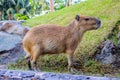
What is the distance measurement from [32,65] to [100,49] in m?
1.52

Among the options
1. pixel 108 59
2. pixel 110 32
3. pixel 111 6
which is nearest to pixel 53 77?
pixel 108 59

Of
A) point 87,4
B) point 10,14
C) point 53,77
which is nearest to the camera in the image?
point 53,77

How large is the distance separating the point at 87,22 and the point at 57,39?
634 mm

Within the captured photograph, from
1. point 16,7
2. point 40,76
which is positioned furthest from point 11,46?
point 16,7

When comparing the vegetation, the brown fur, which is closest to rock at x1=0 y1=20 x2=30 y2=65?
the brown fur

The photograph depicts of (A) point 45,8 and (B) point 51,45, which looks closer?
(B) point 51,45

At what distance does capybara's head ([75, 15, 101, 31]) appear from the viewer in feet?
19.3

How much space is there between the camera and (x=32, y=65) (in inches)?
243

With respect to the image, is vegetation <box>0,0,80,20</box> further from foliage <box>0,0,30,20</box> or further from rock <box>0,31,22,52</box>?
rock <box>0,31,22,52</box>

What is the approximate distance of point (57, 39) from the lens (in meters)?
6.02

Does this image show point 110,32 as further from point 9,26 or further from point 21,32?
point 9,26

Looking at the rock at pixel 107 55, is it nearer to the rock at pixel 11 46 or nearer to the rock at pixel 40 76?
the rock at pixel 11 46

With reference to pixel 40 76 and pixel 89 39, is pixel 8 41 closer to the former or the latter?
pixel 89 39

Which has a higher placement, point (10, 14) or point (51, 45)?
point (51, 45)
